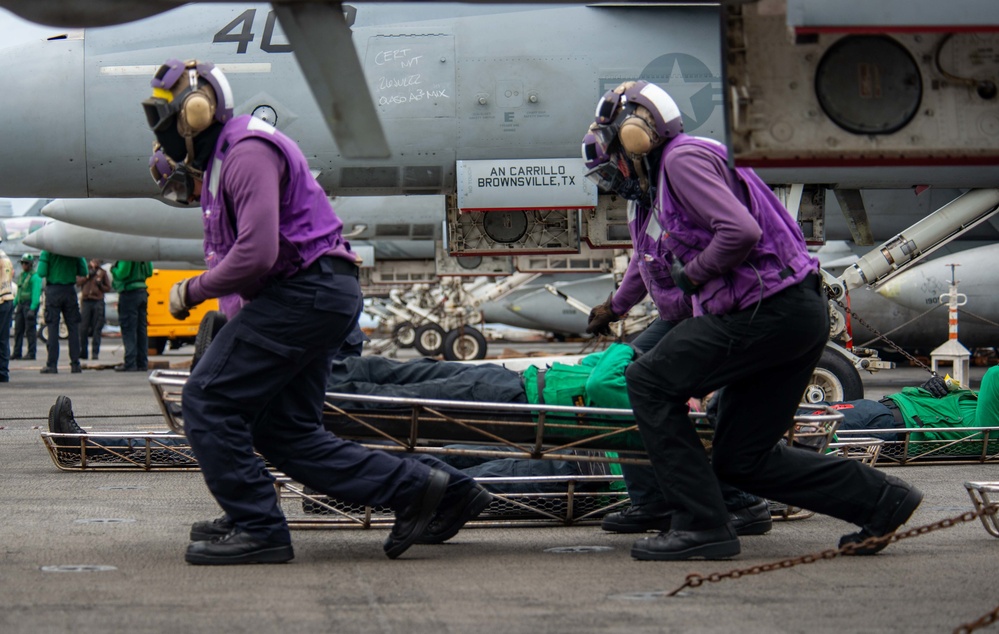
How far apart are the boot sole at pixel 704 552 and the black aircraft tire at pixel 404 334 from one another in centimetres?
2005

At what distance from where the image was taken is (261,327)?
4.34 meters

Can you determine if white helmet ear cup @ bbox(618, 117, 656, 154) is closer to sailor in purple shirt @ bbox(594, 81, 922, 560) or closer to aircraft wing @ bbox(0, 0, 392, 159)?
sailor in purple shirt @ bbox(594, 81, 922, 560)

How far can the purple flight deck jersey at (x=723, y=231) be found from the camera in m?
4.29

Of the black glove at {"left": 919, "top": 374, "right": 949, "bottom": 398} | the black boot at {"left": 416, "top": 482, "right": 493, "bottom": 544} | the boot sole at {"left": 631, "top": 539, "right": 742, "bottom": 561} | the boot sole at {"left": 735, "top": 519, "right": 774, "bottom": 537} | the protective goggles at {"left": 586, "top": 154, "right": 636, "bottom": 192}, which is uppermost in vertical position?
the protective goggles at {"left": 586, "top": 154, "right": 636, "bottom": 192}

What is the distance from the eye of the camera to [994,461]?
24.5ft

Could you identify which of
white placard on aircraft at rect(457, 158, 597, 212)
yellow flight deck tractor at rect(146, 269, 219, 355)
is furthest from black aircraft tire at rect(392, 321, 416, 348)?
white placard on aircraft at rect(457, 158, 597, 212)

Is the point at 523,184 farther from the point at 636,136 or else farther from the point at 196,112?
the point at 196,112

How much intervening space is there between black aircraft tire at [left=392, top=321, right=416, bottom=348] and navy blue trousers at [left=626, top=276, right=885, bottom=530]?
2003 centimetres

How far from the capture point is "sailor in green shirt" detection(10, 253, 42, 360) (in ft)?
78.5

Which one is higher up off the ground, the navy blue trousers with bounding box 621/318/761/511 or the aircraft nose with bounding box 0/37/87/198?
the aircraft nose with bounding box 0/37/87/198

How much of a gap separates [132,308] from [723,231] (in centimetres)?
1592

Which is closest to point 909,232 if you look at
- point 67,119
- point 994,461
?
point 994,461

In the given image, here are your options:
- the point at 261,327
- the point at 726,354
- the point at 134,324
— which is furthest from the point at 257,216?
the point at 134,324

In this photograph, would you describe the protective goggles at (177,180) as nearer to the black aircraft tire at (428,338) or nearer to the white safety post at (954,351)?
the white safety post at (954,351)
